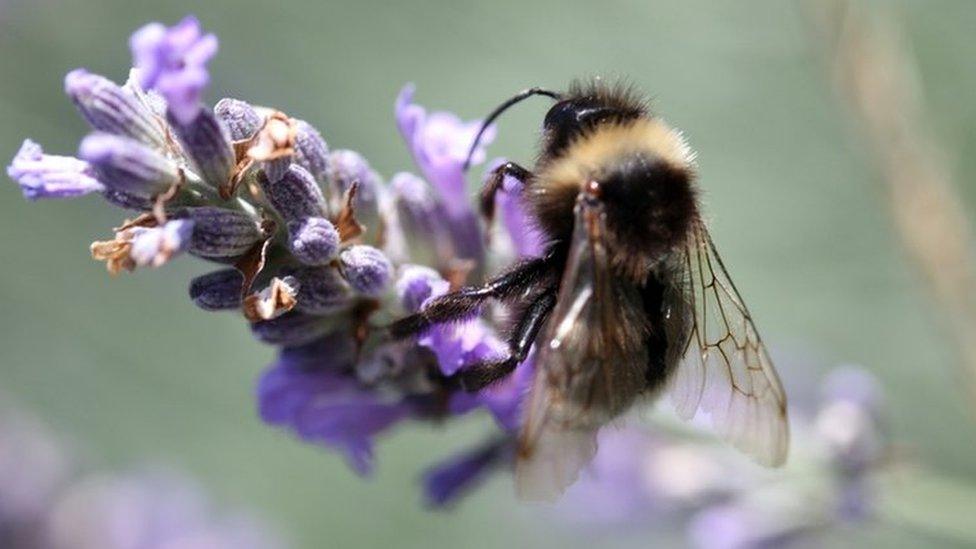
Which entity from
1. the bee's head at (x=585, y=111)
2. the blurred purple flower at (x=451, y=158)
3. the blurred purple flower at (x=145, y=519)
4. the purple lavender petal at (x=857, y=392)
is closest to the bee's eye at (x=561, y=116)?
the bee's head at (x=585, y=111)

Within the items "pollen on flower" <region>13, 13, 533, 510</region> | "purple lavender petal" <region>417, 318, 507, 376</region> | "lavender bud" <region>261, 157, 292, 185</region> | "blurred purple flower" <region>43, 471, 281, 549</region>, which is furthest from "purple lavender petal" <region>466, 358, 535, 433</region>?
"blurred purple flower" <region>43, 471, 281, 549</region>

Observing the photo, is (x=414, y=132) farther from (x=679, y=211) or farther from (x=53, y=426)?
(x=53, y=426)

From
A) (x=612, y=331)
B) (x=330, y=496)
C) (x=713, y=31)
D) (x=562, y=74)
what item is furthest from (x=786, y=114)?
(x=612, y=331)

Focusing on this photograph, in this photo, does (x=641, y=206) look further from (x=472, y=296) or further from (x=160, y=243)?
(x=160, y=243)

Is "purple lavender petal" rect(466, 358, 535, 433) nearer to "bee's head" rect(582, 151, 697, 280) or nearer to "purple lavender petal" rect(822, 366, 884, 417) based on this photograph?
"bee's head" rect(582, 151, 697, 280)

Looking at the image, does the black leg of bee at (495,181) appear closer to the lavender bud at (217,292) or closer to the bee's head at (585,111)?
the bee's head at (585,111)

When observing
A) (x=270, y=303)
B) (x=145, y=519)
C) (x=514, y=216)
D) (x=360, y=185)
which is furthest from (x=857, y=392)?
(x=145, y=519)
